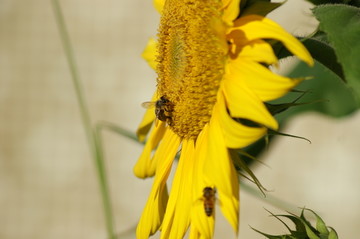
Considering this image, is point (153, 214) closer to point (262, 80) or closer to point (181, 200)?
point (181, 200)

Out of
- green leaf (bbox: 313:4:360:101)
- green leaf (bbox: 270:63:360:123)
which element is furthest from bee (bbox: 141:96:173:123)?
green leaf (bbox: 270:63:360:123)

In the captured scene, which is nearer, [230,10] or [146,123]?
[230,10]

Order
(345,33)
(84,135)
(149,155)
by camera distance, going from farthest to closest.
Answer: (84,135)
(149,155)
(345,33)

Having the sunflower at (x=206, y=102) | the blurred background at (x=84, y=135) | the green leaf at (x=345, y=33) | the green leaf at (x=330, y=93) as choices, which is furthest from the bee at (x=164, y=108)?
the blurred background at (x=84, y=135)

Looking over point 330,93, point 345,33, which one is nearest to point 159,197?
point 345,33

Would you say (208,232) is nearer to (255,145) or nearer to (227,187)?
(227,187)

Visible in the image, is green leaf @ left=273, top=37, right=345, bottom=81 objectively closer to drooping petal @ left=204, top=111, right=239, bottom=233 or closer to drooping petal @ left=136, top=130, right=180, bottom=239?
drooping petal @ left=204, top=111, right=239, bottom=233

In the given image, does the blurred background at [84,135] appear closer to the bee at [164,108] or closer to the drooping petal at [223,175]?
the bee at [164,108]

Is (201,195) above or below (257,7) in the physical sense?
below
